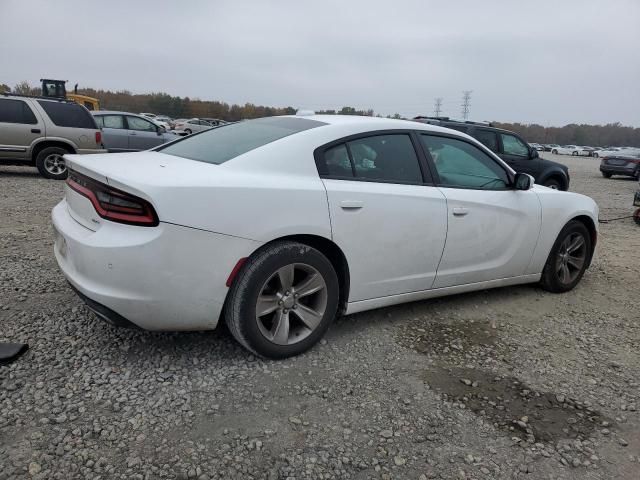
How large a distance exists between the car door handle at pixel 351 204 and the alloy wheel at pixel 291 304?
0.43 meters

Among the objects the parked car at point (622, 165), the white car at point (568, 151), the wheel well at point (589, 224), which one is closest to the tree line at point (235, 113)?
the white car at point (568, 151)

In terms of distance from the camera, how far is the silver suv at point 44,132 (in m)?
9.33

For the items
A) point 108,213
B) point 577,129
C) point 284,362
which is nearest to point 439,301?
point 284,362

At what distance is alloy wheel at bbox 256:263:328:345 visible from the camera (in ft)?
9.28

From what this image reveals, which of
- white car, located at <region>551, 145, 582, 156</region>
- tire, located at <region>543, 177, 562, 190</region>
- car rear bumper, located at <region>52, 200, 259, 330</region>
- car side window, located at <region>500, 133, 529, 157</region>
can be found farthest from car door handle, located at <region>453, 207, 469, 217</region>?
white car, located at <region>551, 145, 582, 156</region>

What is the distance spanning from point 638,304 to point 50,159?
33.2 ft

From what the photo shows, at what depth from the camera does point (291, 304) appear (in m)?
2.90

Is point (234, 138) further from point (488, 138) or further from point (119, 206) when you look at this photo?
point (488, 138)

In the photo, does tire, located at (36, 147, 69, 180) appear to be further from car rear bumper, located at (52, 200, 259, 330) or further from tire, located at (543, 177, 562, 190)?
tire, located at (543, 177, 562, 190)

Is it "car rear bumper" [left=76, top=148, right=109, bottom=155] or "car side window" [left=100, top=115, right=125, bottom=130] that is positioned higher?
"car side window" [left=100, top=115, right=125, bottom=130]

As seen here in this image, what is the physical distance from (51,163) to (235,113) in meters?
57.8

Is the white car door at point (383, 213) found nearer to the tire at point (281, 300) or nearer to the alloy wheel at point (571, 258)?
the tire at point (281, 300)

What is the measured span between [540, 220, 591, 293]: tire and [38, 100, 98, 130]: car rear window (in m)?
9.09

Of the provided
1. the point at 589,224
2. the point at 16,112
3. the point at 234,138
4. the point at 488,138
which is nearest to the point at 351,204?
the point at 234,138
